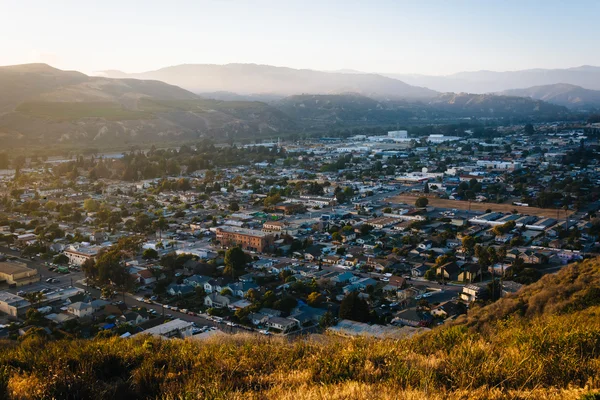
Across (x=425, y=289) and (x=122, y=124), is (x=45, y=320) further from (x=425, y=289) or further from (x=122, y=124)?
(x=122, y=124)

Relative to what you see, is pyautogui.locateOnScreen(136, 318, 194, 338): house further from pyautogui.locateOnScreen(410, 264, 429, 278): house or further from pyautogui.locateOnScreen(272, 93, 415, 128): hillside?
pyautogui.locateOnScreen(272, 93, 415, 128): hillside

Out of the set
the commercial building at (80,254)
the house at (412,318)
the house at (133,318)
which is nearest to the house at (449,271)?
the house at (412,318)

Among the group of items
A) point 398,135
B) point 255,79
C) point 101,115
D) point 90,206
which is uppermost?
point 255,79

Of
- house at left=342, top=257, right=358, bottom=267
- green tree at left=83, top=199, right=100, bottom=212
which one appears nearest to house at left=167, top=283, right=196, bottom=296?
house at left=342, top=257, right=358, bottom=267

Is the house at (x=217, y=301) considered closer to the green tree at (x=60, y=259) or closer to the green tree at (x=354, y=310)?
the green tree at (x=354, y=310)

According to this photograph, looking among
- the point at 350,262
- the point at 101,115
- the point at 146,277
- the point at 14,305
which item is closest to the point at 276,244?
the point at 350,262

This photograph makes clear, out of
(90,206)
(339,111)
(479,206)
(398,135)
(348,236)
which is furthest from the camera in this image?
(339,111)

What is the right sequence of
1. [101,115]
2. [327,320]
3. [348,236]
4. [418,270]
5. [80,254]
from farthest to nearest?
[101,115]
[348,236]
[80,254]
[418,270]
[327,320]

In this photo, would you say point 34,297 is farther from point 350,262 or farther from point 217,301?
point 350,262
